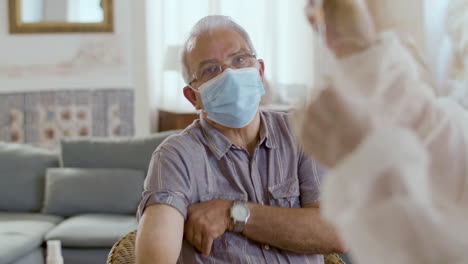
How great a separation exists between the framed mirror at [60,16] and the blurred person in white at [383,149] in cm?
487

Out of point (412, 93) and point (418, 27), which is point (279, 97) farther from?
point (412, 93)

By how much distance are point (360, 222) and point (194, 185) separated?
3.24 feet

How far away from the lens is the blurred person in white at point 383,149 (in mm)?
587

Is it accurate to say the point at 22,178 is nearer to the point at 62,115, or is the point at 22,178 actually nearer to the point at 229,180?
the point at 62,115

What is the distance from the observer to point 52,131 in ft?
17.5

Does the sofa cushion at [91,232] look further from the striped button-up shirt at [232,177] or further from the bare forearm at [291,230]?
the bare forearm at [291,230]

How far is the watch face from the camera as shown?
1.50 meters

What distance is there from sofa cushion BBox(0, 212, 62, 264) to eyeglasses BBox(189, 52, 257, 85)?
190 centimetres

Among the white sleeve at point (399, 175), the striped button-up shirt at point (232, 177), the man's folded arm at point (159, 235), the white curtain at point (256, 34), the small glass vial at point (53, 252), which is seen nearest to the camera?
the white sleeve at point (399, 175)

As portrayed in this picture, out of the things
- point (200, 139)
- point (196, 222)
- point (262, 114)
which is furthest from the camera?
point (262, 114)

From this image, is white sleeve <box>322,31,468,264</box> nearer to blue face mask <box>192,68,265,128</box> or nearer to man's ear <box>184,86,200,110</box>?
blue face mask <box>192,68,265,128</box>

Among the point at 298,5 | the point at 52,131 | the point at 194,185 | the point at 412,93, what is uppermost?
the point at 298,5

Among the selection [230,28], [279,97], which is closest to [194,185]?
[230,28]

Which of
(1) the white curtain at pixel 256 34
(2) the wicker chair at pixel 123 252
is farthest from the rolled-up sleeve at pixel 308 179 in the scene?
(1) the white curtain at pixel 256 34
